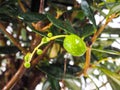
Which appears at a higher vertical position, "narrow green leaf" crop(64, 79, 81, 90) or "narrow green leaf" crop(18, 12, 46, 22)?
"narrow green leaf" crop(18, 12, 46, 22)

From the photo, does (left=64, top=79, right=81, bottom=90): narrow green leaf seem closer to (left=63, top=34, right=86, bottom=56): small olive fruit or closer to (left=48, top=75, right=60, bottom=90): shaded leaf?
(left=48, top=75, right=60, bottom=90): shaded leaf

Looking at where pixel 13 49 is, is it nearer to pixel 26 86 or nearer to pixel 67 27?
pixel 26 86

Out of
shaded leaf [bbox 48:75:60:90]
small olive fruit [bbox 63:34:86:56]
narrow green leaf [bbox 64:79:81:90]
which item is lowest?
narrow green leaf [bbox 64:79:81:90]

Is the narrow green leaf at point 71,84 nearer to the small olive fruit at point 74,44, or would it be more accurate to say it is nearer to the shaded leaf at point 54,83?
the shaded leaf at point 54,83

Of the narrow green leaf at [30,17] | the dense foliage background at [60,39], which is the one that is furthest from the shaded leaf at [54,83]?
the narrow green leaf at [30,17]

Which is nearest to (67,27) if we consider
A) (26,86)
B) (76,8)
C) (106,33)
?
(76,8)

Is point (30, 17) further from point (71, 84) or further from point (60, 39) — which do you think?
point (71, 84)

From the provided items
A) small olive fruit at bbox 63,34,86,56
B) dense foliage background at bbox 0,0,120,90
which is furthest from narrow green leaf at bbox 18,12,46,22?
small olive fruit at bbox 63,34,86,56

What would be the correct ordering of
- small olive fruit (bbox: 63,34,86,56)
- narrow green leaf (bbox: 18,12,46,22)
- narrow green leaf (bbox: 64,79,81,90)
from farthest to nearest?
1. narrow green leaf (bbox: 64,79,81,90)
2. narrow green leaf (bbox: 18,12,46,22)
3. small olive fruit (bbox: 63,34,86,56)
